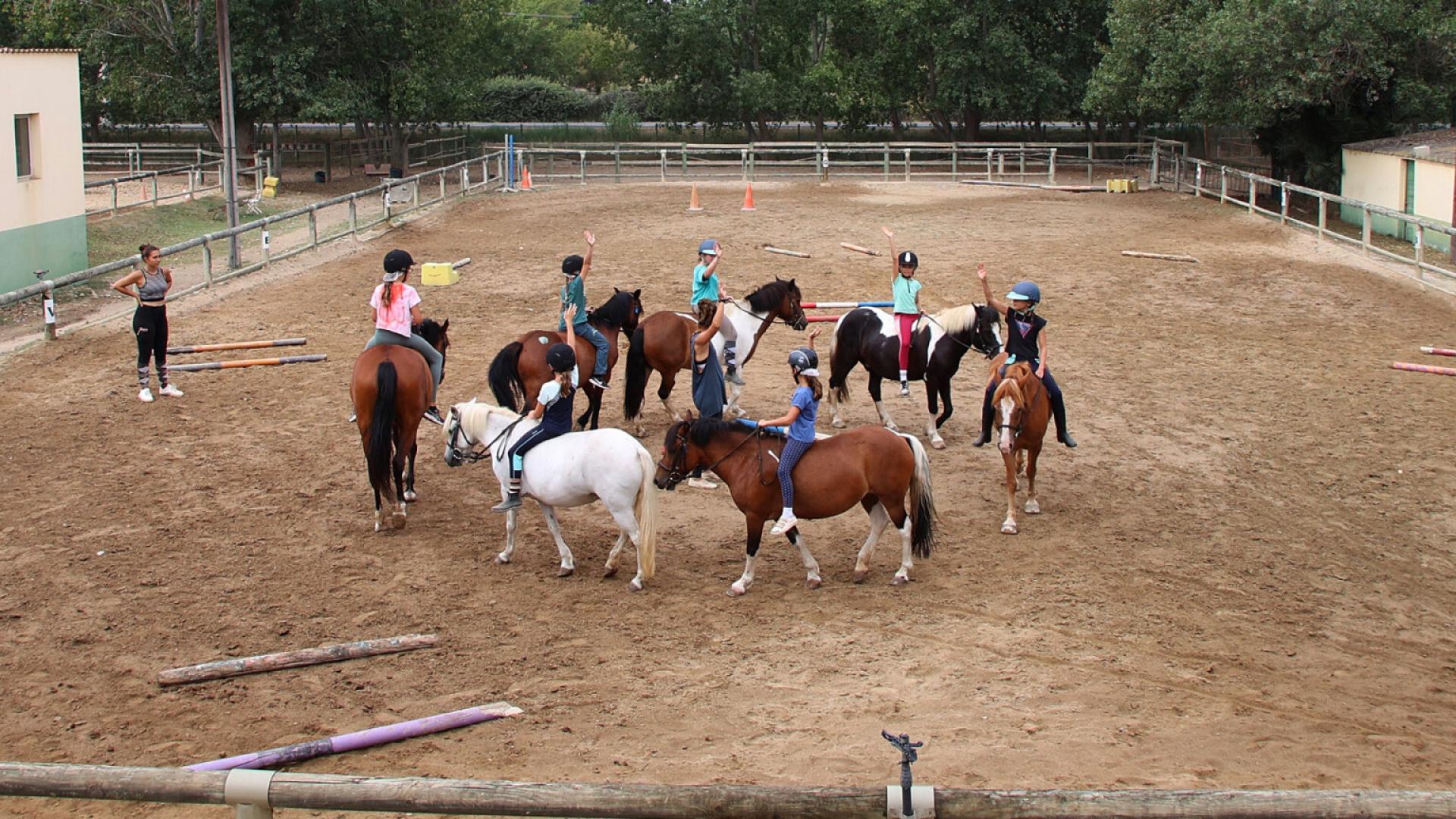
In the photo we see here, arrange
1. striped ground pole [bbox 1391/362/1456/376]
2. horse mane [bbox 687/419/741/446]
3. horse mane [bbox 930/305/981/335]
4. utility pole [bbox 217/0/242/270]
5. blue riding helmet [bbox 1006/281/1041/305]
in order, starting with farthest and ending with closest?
utility pole [bbox 217/0/242/270] < striped ground pole [bbox 1391/362/1456/376] < horse mane [bbox 930/305/981/335] < blue riding helmet [bbox 1006/281/1041/305] < horse mane [bbox 687/419/741/446]

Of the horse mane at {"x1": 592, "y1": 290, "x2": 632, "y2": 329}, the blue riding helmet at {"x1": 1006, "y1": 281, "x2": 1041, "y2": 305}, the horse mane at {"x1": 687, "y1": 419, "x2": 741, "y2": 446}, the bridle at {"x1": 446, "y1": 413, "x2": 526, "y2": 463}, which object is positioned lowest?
the bridle at {"x1": 446, "y1": 413, "x2": 526, "y2": 463}

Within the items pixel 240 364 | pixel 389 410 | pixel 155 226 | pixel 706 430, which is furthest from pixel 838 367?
pixel 155 226

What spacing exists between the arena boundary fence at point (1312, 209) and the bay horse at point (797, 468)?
1433 centimetres

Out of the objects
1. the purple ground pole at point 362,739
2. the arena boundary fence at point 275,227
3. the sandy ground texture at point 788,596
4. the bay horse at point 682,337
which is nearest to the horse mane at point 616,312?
the bay horse at point 682,337

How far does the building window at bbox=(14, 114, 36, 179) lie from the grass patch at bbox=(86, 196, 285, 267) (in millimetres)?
2029

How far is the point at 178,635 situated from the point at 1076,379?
35.6 feet

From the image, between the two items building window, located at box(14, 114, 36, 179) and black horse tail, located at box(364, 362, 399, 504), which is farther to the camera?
building window, located at box(14, 114, 36, 179)

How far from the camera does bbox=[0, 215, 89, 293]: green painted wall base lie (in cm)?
2242

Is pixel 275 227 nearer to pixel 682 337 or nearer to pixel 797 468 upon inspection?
pixel 682 337

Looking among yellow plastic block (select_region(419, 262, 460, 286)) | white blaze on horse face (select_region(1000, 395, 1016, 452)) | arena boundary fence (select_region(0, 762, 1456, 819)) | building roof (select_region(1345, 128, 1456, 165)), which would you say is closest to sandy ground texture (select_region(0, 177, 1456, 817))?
white blaze on horse face (select_region(1000, 395, 1016, 452))

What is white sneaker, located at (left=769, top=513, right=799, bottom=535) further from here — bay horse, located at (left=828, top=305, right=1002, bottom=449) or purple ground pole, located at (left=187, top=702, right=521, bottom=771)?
bay horse, located at (left=828, top=305, right=1002, bottom=449)

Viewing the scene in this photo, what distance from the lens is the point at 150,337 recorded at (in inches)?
576

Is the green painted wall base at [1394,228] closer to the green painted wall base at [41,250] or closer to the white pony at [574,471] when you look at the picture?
the white pony at [574,471]

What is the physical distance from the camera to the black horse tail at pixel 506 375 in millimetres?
12023
